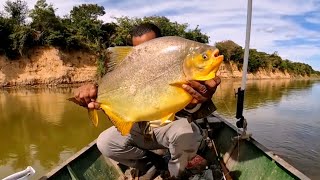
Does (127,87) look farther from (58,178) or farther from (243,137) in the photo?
(243,137)

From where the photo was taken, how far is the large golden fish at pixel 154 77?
2225 millimetres

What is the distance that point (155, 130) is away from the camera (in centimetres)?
362

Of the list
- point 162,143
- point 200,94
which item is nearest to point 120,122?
point 200,94

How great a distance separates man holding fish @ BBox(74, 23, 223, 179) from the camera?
2420mm

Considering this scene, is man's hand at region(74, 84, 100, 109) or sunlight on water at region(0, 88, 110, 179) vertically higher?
man's hand at region(74, 84, 100, 109)

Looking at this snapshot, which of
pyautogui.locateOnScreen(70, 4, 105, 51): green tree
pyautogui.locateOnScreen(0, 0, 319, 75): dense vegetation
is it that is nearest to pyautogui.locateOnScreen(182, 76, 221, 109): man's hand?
pyautogui.locateOnScreen(0, 0, 319, 75): dense vegetation

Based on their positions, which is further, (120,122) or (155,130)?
(155,130)

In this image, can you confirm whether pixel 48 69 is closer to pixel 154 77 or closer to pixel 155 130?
pixel 155 130

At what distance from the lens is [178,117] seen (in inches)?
142

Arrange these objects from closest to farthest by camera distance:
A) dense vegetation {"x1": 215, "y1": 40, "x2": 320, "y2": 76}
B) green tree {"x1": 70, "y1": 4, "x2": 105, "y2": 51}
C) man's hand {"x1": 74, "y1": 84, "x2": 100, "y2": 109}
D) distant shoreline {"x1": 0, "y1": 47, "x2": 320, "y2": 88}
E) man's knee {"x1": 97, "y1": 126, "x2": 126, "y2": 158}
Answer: man's hand {"x1": 74, "y1": 84, "x2": 100, "y2": 109} → man's knee {"x1": 97, "y1": 126, "x2": 126, "y2": 158} → distant shoreline {"x1": 0, "y1": 47, "x2": 320, "y2": 88} → green tree {"x1": 70, "y1": 4, "x2": 105, "y2": 51} → dense vegetation {"x1": 215, "y1": 40, "x2": 320, "y2": 76}

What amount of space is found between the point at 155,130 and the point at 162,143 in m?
0.15

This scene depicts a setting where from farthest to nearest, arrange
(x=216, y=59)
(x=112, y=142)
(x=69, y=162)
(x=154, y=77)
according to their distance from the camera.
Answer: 1. (x=69, y=162)
2. (x=112, y=142)
3. (x=154, y=77)
4. (x=216, y=59)

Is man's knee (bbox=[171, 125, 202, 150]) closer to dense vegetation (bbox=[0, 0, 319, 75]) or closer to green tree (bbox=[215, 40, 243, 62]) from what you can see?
dense vegetation (bbox=[0, 0, 319, 75])

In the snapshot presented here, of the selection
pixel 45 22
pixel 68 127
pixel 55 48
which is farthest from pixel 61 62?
pixel 68 127
